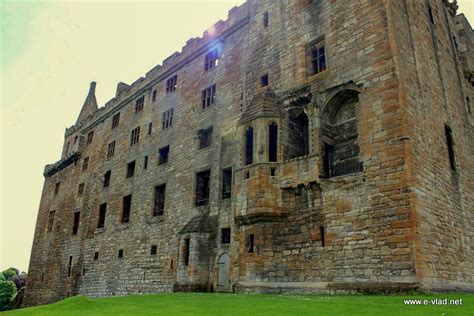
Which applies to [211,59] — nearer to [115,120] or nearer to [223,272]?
[115,120]

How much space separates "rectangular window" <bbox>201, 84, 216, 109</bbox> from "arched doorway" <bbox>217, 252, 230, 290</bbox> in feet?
27.9

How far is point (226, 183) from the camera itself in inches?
729

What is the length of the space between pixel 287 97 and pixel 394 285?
26.8 feet

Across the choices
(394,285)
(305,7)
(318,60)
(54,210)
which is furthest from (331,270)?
(54,210)

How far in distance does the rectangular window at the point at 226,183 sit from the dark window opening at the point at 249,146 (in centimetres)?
301

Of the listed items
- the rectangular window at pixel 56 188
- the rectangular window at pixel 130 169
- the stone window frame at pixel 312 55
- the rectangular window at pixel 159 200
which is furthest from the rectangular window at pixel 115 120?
the stone window frame at pixel 312 55

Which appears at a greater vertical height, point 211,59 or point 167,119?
point 211,59

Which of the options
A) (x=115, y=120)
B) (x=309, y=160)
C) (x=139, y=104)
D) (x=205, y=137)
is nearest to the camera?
(x=309, y=160)

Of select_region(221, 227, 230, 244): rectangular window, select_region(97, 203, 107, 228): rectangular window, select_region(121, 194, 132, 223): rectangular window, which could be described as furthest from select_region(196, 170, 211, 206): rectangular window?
select_region(97, 203, 107, 228): rectangular window

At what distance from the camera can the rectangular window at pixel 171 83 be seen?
81.4 feet

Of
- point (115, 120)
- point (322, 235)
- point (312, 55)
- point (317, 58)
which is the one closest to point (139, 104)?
point (115, 120)

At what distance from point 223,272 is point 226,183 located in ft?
13.6

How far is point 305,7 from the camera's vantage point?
16.5 metres

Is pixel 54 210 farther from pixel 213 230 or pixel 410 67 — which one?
pixel 410 67
